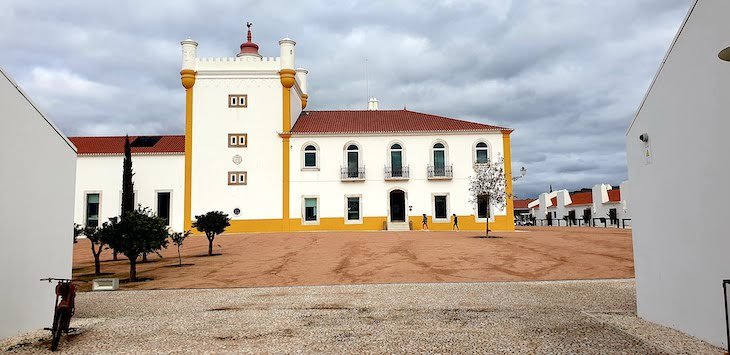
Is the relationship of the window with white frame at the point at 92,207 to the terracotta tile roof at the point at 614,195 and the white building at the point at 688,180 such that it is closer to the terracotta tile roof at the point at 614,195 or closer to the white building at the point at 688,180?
the white building at the point at 688,180

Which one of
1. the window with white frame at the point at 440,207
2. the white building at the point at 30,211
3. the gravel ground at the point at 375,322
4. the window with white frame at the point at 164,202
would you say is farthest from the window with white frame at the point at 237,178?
the white building at the point at 30,211

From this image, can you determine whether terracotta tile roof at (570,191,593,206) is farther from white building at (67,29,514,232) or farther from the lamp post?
the lamp post

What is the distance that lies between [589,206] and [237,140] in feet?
102

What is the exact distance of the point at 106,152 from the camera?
32.4 metres

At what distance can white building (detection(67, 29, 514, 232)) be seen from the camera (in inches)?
1262

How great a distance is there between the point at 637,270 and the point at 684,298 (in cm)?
166

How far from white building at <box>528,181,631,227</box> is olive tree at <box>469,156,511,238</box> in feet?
33.6

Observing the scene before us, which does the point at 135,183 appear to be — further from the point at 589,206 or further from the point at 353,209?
the point at 589,206

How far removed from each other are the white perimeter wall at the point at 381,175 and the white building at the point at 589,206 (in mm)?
11345

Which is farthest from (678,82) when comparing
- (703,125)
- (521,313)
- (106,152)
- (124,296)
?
(106,152)

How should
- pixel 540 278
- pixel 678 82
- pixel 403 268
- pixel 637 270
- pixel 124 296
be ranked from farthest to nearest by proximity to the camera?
1. pixel 403 268
2. pixel 540 278
3. pixel 124 296
4. pixel 637 270
5. pixel 678 82

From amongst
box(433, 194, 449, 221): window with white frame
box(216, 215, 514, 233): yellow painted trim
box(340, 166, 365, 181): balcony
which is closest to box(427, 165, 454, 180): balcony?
box(433, 194, 449, 221): window with white frame

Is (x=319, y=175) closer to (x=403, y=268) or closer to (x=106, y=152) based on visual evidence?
(x=106, y=152)

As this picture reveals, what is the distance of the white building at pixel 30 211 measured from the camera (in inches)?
291
